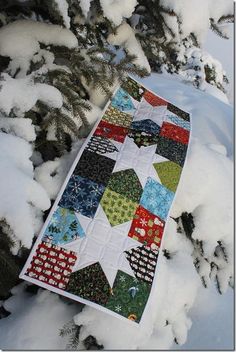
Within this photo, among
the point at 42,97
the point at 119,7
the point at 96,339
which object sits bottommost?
the point at 96,339

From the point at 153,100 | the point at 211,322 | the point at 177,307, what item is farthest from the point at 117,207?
the point at 211,322

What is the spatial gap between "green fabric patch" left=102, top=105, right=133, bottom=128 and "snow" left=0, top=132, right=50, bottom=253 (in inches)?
37.5

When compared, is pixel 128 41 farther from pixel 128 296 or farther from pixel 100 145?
pixel 128 296

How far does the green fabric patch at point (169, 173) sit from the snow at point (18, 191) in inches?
36.7

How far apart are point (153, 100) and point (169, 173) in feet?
2.36

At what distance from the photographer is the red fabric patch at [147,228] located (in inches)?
88.1

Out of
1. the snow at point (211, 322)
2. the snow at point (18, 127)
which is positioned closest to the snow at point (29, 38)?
the snow at point (18, 127)

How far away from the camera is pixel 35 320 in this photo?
214cm

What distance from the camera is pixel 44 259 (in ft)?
6.60

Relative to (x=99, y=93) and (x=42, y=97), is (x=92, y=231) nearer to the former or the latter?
(x=42, y=97)

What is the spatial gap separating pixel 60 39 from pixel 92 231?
1.00 metres

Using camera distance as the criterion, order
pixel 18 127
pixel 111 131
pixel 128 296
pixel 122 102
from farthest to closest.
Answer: pixel 122 102, pixel 111 131, pixel 128 296, pixel 18 127

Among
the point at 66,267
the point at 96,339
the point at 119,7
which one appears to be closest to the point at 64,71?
the point at 119,7

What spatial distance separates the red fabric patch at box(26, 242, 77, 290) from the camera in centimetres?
198
